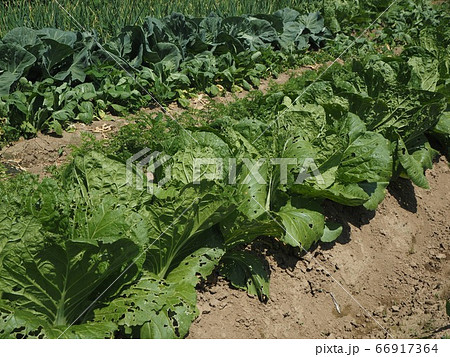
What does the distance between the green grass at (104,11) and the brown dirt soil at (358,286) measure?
3.69 meters

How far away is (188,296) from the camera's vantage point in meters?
3.68

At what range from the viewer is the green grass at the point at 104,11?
6.69 metres

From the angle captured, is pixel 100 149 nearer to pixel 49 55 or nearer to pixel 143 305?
pixel 49 55

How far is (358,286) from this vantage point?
4758mm

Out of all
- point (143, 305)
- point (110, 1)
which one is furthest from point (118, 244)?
point (110, 1)

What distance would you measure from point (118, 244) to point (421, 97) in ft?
11.4

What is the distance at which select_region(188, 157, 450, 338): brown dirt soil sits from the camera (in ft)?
13.4

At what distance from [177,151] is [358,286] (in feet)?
6.14

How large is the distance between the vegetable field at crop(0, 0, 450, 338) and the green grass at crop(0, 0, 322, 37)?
0.03 m

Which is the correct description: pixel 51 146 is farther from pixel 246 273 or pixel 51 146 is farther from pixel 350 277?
pixel 350 277
